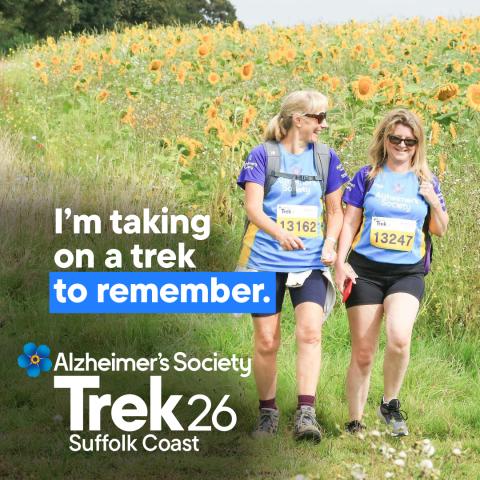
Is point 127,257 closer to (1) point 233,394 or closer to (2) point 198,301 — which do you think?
(2) point 198,301

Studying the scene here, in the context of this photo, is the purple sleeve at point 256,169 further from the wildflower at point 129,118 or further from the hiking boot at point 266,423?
the wildflower at point 129,118

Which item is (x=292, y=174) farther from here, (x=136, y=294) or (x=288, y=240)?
(x=136, y=294)

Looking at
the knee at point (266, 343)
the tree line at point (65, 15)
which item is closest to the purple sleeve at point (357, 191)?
the knee at point (266, 343)

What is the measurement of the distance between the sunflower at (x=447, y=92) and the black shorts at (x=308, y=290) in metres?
4.54

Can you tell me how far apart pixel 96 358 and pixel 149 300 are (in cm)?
47

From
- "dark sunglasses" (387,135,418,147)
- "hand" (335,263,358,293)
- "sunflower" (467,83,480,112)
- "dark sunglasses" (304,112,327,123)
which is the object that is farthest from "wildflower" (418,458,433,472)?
"sunflower" (467,83,480,112)

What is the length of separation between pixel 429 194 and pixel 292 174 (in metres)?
0.65

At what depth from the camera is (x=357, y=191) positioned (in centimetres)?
455

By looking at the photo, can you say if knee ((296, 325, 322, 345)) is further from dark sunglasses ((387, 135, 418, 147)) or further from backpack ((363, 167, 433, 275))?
dark sunglasses ((387, 135, 418, 147))

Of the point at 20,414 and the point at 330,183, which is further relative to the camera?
the point at 20,414

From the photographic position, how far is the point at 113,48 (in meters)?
13.5

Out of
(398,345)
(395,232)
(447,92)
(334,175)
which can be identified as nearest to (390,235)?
(395,232)

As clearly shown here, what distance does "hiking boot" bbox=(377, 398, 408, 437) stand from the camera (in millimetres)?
4621

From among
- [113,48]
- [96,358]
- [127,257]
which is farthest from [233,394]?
[113,48]
